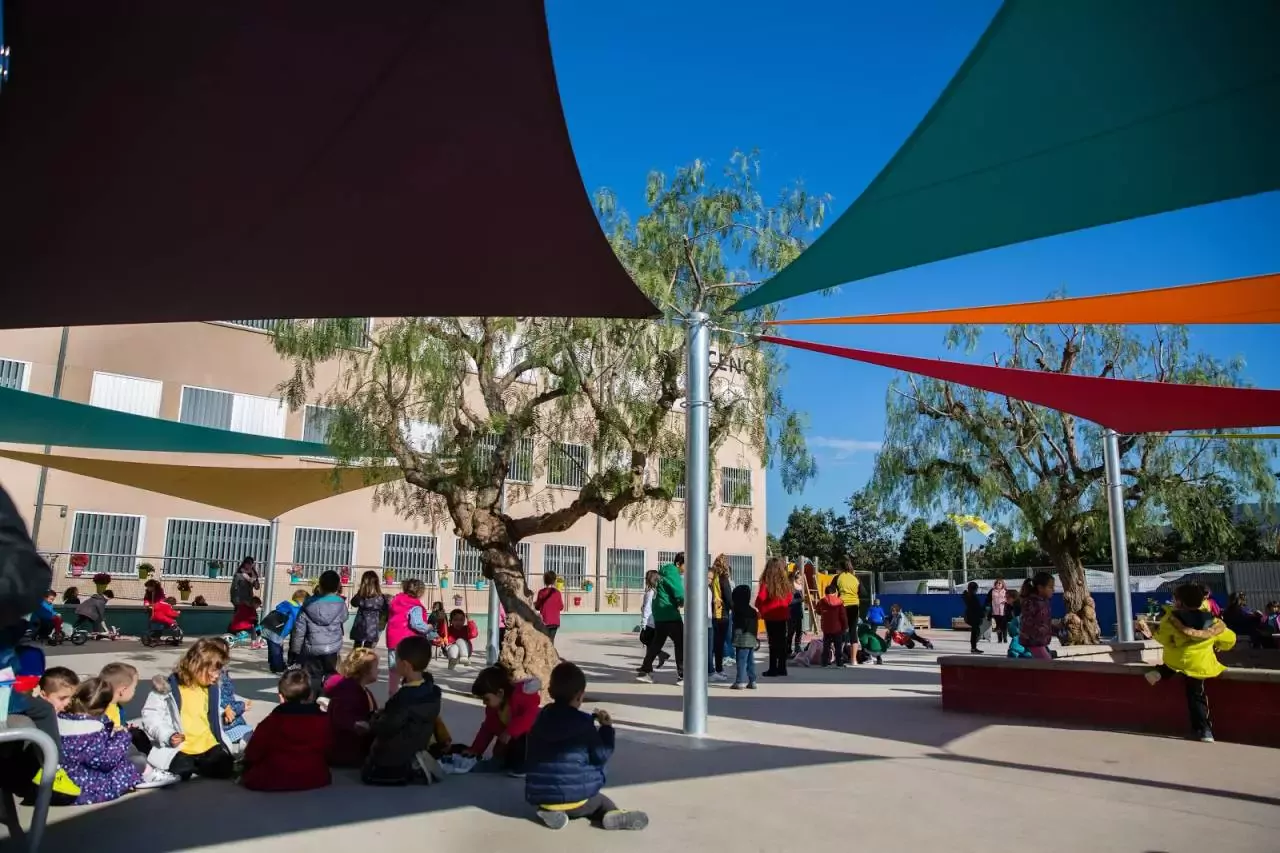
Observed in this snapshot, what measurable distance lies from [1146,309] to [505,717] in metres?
5.71

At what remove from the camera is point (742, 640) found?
33.3 feet

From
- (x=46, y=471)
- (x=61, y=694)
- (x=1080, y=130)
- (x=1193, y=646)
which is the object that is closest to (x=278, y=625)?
(x=61, y=694)

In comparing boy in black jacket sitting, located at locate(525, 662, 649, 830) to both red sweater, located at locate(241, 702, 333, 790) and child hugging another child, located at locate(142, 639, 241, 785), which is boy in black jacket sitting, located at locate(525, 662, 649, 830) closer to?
red sweater, located at locate(241, 702, 333, 790)

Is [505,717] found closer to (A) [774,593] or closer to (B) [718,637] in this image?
(A) [774,593]

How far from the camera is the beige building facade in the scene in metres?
18.6

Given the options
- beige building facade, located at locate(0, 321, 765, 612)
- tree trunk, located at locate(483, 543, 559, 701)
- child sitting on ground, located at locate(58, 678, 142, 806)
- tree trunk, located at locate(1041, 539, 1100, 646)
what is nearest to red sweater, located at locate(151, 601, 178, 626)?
beige building facade, located at locate(0, 321, 765, 612)

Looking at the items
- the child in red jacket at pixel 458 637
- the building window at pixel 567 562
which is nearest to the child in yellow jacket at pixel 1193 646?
the child in red jacket at pixel 458 637

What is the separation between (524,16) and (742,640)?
26.1 feet

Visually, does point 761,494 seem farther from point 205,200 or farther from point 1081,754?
point 205,200

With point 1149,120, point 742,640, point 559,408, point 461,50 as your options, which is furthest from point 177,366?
point 1149,120

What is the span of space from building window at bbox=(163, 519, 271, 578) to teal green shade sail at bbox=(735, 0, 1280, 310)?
18618 mm

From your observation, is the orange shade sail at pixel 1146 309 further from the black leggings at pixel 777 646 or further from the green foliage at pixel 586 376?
the black leggings at pixel 777 646

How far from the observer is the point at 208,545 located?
2103cm

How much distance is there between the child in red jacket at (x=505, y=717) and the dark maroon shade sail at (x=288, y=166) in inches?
92.3
